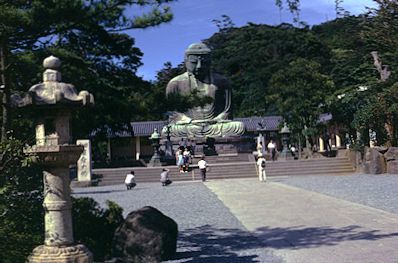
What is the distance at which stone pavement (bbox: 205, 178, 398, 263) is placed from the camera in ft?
24.5

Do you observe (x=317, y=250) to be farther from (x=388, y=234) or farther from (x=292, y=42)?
(x=292, y=42)

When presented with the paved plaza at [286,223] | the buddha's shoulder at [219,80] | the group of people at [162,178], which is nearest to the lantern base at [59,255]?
the paved plaza at [286,223]

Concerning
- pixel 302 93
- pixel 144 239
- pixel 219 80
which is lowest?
pixel 144 239

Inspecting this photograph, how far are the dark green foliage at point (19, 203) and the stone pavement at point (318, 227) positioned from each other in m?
3.37

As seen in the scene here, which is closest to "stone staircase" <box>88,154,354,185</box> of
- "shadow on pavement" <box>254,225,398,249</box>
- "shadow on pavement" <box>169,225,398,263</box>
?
Result: "shadow on pavement" <box>169,225,398,263</box>

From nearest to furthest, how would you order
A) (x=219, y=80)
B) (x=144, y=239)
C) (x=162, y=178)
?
(x=144, y=239)
(x=162, y=178)
(x=219, y=80)

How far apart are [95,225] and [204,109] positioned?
26987 mm

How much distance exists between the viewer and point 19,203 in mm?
6918

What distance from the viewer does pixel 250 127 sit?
5244cm

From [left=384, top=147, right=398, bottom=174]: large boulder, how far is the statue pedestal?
19224mm

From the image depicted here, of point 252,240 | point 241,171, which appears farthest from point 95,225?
point 241,171

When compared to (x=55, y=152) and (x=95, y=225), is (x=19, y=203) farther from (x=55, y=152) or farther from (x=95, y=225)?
(x=95, y=225)

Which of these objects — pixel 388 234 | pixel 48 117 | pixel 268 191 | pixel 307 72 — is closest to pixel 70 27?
pixel 48 117

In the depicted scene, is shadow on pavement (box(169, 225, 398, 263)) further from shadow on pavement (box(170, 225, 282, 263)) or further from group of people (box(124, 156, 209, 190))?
group of people (box(124, 156, 209, 190))
